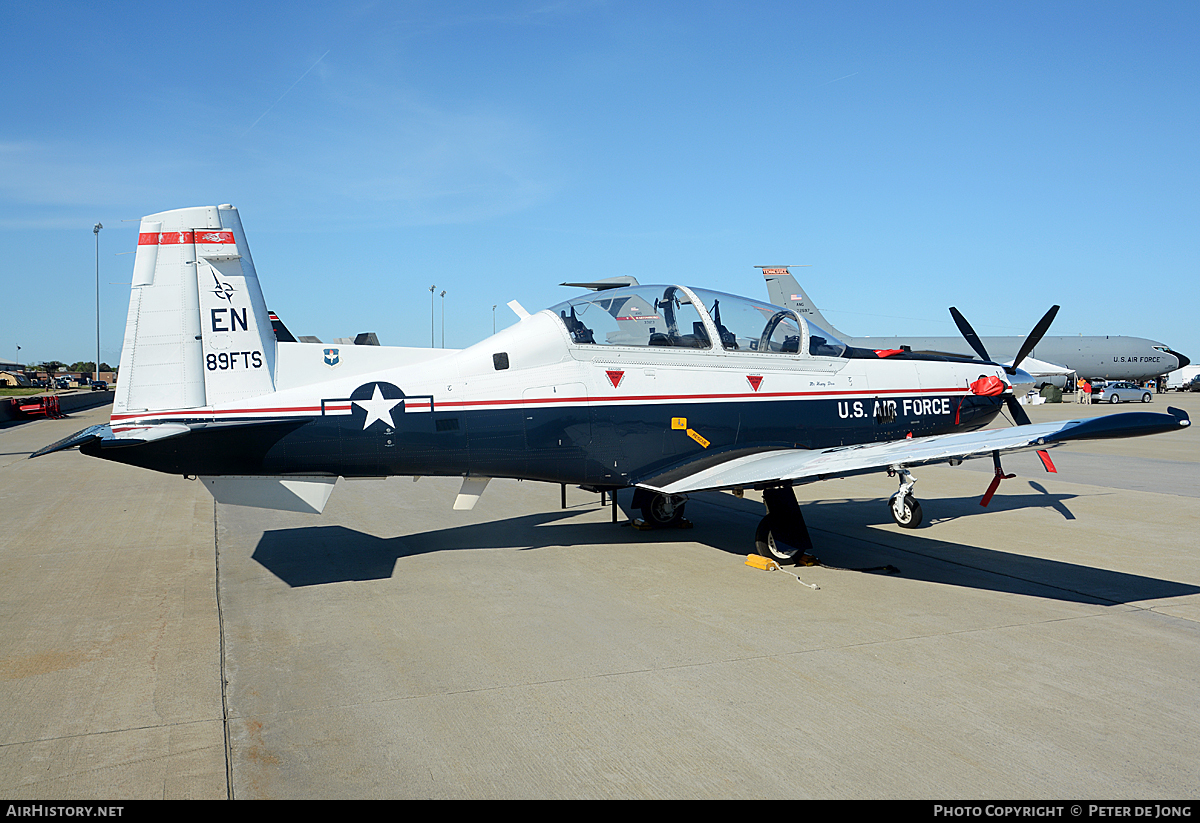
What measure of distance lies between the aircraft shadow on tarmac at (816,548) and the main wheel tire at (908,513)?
118mm

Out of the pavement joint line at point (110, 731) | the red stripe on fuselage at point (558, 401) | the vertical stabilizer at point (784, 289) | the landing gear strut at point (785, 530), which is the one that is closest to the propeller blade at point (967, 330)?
the red stripe on fuselage at point (558, 401)

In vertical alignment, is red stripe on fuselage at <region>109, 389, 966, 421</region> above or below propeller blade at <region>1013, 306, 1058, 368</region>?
below

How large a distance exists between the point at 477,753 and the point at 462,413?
400cm

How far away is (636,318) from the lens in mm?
7820

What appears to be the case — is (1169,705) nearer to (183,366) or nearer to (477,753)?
(477,753)

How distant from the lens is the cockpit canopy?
25.4 feet

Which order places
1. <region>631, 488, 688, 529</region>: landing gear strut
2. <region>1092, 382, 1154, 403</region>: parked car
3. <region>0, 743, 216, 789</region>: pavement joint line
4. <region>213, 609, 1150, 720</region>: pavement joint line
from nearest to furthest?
<region>0, 743, 216, 789</region>: pavement joint line < <region>213, 609, 1150, 720</region>: pavement joint line < <region>631, 488, 688, 529</region>: landing gear strut < <region>1092, 382, 1154, 403</region>: parked car

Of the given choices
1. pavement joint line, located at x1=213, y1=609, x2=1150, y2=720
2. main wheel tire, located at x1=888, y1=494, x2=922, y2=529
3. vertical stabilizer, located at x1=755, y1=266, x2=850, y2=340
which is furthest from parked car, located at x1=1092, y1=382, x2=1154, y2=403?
pavement joint line, located at x1=213, y1=609, x2=1150, y2=720

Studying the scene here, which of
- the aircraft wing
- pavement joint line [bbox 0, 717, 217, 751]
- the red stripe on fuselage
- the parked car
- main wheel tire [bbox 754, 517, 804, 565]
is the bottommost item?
→ pavement joint line [bbox 0, 717, 217, 751]

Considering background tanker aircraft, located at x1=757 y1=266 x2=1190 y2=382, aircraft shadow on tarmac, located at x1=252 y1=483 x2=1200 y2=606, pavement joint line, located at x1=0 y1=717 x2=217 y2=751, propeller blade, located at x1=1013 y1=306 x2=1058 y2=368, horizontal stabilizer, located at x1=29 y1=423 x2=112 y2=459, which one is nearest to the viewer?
pavement joint line, located at x1=0 y1=717 x2=217 y2=751

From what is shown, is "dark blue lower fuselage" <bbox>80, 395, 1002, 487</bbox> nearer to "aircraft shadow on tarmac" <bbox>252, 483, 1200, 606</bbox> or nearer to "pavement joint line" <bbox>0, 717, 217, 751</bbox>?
"aircraft shadow on tarmac" <bbox>252, 483, 1200, 606</bbox>

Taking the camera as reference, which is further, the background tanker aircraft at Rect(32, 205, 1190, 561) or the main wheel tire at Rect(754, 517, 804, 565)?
the main wheel tire at Rect(754, 517, 804, 565)

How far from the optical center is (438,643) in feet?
17.5

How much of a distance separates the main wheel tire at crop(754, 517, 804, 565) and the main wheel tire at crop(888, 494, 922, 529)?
2.66 m
